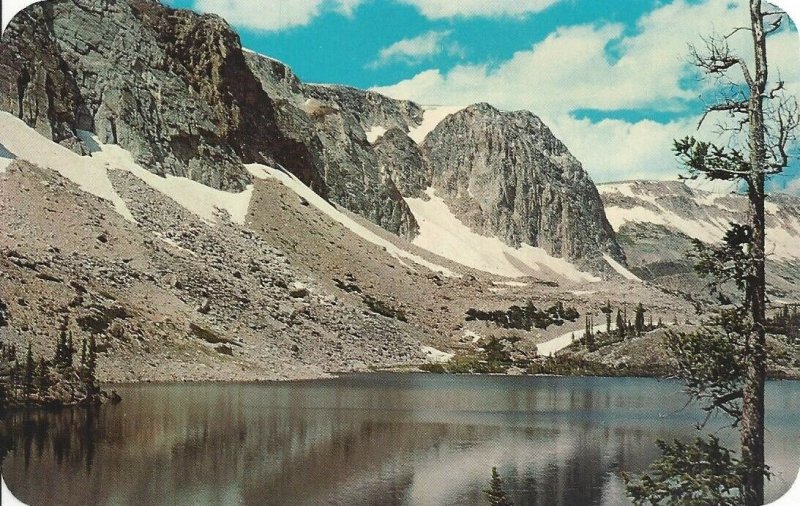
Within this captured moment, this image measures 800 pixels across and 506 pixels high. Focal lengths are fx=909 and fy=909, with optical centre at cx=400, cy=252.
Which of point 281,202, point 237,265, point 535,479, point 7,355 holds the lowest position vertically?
point 535,479

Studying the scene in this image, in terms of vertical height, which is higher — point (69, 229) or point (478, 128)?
point (478, 128)

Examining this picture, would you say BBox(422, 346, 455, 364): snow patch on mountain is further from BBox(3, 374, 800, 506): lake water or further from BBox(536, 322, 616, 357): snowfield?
BBox(3, 374, 800, 506): lake water

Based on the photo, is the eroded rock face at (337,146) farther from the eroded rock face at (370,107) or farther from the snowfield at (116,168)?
the snowfield at (116,168)

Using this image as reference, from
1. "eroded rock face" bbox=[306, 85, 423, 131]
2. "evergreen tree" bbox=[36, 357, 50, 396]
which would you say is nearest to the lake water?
"evergreen tree" bbox=[36, 357, 50, 396]

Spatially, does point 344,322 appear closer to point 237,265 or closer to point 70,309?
point 237,265

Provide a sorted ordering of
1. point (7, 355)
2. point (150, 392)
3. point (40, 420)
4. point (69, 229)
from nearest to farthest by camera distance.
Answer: point (40, 420) → point (7, 355) → point (150, 392) → point (69, 229)

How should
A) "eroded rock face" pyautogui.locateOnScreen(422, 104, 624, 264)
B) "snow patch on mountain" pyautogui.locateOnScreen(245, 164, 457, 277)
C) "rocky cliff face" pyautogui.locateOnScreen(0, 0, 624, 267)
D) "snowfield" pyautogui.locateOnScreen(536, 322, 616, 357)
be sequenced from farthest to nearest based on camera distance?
"eroded rock face" pyautogui.locateOnScreen(422, 104, 624, 264)
"snow patch on mountain" pyautogui.locateOnScreen(245, 164, 457, 277)
"snowfield" pyautogui.locateOnScreen(536, 322, 616, 357)
"rocky cliff face" pyautogui.locateOnScreen(0, 0, 624, 267)

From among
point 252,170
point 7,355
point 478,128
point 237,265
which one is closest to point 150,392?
point 7,355

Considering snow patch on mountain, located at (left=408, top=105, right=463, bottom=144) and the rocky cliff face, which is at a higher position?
snow patch on mountain, located at (left=408, top=105, right=463, bottom=144)
